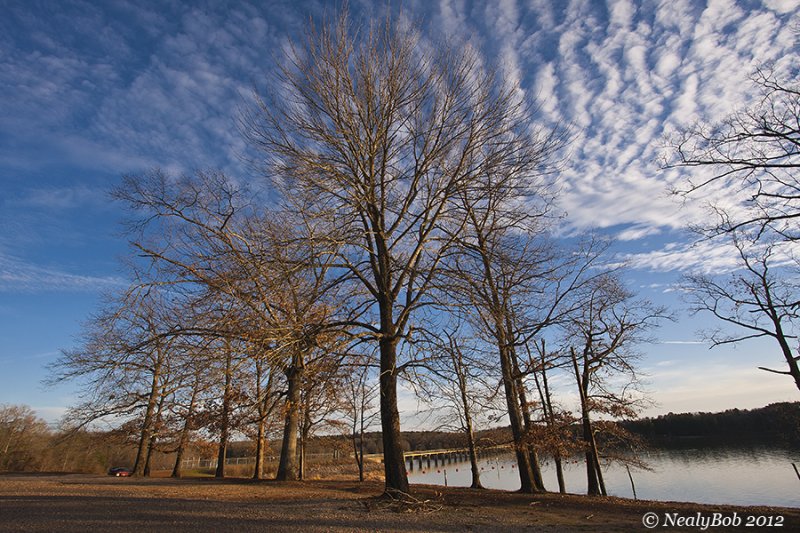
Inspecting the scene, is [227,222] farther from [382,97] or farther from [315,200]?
[382,97]

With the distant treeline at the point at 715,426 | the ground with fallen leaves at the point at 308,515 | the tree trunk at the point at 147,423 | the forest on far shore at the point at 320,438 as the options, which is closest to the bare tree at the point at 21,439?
the forest on far shore at the point at 320,438

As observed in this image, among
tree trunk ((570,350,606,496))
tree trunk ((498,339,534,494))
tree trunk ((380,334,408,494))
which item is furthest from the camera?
tree trunk ((570,350,606,496))

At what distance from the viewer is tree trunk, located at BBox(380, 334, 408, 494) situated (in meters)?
8.57

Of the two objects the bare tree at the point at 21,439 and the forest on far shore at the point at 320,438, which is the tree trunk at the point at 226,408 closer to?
the forest on far shore at the point at 320,438

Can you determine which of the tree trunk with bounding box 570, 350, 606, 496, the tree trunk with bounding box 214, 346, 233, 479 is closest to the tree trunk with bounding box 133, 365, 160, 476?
the tree trunk with bounding box 214, 346, 233, 479

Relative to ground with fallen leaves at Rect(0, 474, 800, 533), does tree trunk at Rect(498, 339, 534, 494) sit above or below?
above

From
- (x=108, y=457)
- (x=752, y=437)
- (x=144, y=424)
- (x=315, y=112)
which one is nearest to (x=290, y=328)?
(x=315, y=112)

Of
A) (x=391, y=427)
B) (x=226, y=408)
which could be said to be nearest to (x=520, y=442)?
(x=391, y=427)

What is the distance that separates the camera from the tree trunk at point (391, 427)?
8.57 meters

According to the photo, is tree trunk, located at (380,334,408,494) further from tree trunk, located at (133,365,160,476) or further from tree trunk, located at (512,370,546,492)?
tree trunk, located at (133,365,160,476)

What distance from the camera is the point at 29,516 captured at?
23.2 ft

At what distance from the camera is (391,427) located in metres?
8.79

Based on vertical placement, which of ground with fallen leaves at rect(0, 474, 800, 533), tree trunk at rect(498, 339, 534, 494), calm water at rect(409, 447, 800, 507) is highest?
tree trunk at rect(498, 339, 534, 494)

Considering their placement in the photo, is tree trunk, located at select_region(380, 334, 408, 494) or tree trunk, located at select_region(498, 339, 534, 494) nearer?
tree trunk, located at select_region(380, 334, 408, 494)
